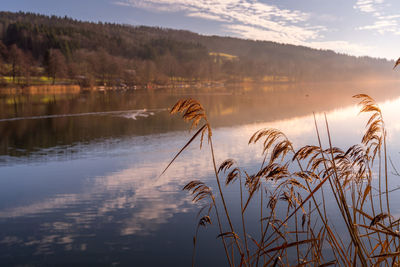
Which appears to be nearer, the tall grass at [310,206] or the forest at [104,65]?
the tall grass at [310,206]

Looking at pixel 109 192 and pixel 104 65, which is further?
pixel 104 65

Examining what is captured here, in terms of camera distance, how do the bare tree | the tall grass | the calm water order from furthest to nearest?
the bare tree, the calm water, the tall grass

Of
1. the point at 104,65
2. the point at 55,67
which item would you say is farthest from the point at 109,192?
the point at 104,65

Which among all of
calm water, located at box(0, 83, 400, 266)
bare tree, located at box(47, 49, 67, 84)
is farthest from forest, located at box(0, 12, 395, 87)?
calm water, located at box(0, 83, 400, 266)

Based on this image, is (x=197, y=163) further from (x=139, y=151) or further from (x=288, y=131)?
(x=288, y=131)

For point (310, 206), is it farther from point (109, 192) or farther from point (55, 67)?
point (55, 67)

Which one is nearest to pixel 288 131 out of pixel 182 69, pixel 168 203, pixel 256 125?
pixel 256 125

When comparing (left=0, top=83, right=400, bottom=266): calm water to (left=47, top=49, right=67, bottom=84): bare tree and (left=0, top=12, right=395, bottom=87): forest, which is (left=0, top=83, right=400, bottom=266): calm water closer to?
(left=0, top=12, right=395, bottom=87): forest

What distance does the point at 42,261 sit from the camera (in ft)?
18.8

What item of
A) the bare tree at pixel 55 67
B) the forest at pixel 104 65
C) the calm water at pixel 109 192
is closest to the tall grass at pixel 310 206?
the calm water at pixel 109 192

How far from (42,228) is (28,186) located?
10.5 feet

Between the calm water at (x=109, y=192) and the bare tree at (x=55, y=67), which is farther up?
the bare tree at (x=55, y=67)

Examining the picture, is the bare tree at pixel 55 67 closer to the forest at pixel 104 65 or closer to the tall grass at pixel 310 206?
the forest at pixel 104 65

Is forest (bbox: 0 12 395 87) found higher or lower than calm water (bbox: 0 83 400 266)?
higher
